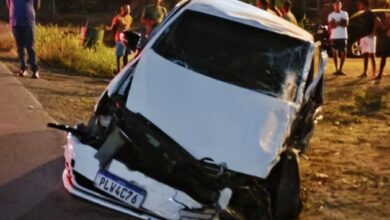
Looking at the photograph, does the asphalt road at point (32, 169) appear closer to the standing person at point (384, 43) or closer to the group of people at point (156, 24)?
the group of people at point (156, 24)

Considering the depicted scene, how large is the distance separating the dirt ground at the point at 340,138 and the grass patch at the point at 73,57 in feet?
1.93

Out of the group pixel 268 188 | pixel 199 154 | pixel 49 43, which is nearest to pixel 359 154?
pixel 268 188

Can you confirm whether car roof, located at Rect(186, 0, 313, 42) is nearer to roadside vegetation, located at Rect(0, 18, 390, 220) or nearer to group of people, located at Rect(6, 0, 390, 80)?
roadside vegetation, located at Rect(0, 18, 390, 220)

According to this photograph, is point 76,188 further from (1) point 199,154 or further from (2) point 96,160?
(1) point 199,154

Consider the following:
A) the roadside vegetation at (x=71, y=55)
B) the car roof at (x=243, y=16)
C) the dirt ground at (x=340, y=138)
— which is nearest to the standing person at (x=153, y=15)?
the roadside vegetation at (x=71, y=55)

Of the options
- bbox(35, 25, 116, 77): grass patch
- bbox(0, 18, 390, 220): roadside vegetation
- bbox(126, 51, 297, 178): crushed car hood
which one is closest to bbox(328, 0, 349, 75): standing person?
bbox(0, 18, 390, 220): roadside vegetation

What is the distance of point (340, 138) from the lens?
9.75 metres

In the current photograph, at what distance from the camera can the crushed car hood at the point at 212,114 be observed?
5809mm

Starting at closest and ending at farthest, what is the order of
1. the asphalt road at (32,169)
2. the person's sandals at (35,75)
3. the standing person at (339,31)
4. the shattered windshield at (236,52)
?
the asphalt road at (32,169) → the shattered windshield at (236,52) → the person's sandals at (35,75) → the standing person at (339,31)

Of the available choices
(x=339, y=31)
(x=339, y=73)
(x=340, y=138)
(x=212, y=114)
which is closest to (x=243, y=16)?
(x=212, y=114)

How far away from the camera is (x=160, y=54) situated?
21.6 ft

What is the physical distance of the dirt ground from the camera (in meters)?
7.08

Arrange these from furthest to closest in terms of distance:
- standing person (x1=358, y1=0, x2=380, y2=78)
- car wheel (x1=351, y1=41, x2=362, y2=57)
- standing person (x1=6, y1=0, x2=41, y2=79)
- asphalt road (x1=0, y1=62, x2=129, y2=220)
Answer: car wheel (x1=351, y1=41, x2=362, y2=57) < standing person (x1=358, y1=0, x2=380, y2=78) < standing person (x1=6, y1=0, x2=41, y2=79) < asphalt road (x1=0, y1=62, x2=129, y2=220)

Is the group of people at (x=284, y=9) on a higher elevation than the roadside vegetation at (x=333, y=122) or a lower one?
higher
